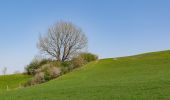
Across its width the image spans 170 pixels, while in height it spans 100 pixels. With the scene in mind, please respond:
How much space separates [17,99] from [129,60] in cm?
4125

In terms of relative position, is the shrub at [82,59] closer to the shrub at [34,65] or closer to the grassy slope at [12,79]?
the shrub at [34,65]

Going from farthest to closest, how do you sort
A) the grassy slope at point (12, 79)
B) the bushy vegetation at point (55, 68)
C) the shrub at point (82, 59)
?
1. the grassy slope at point (12, 79)
2. the shrub at point (82, 59)
3. the bushy vegetation at point (55, 68)

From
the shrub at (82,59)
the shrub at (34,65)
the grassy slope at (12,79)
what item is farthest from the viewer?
the shrub at (34,65)

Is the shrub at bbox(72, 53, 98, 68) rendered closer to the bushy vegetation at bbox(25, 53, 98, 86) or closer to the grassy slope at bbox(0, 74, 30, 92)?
the bushy vegetation at bbox(25, 53, 98, 86)

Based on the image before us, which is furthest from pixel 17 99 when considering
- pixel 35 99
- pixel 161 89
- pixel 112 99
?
pixel 161 89

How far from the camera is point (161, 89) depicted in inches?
1029

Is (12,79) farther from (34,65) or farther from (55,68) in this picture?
(55,68)

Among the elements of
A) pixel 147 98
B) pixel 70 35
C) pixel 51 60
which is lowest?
pixel 147 98

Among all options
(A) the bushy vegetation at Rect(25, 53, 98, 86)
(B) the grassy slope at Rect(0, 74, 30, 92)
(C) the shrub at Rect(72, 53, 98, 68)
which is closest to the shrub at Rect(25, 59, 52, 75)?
(A) the bushy vegetation at Rect(25, 53, 98, 86)

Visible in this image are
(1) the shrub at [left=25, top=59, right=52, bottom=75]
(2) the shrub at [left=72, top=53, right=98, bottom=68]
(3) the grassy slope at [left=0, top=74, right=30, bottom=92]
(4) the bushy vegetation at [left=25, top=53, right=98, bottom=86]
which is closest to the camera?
(4) the bushy vegetation at [left=25, top=53, right=98, bottom=86]

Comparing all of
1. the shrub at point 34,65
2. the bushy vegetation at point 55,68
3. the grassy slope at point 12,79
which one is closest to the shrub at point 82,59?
the bushy vegetation at point 55,68

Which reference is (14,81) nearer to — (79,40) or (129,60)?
(79,40)

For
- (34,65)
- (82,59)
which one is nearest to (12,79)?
(34,65)

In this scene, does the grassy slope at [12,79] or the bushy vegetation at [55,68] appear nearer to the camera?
the bushy vegetation at [55,68]
